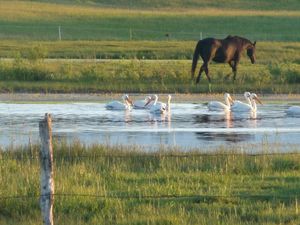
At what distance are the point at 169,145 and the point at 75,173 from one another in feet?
16.8

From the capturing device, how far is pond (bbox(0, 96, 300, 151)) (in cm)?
2097

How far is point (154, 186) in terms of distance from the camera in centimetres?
1468

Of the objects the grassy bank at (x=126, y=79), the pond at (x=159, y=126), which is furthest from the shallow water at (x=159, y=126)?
the grassy bank at (x=126, y=79)

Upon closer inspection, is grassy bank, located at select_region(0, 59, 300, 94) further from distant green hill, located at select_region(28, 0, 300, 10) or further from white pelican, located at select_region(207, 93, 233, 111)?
distant green hill, located at select_region(28, 0, 300, 10)

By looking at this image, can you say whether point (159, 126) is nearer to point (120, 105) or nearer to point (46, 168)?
point (120, 105)

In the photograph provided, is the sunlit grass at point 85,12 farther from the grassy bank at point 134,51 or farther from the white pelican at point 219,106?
the white pelican at point 219,106

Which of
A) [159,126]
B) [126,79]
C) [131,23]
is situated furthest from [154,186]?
[131,23]

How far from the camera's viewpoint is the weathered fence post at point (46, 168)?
1144cm

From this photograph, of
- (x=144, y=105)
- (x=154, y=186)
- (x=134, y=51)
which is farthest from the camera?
(x=134, y=51)

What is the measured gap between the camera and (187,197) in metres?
14.0

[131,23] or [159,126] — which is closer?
[159,126]

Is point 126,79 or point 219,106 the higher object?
point 126,79

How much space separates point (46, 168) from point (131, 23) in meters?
72.3

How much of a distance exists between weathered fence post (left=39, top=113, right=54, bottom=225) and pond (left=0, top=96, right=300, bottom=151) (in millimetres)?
7071
